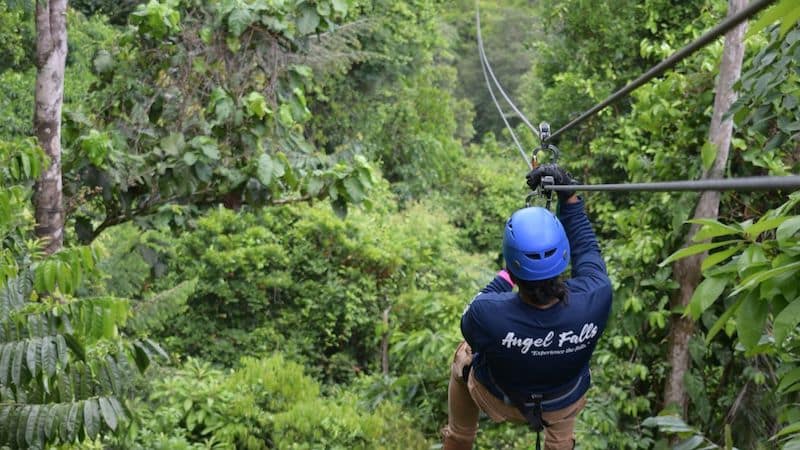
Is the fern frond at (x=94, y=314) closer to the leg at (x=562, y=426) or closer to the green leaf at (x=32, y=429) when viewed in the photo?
the green leaf at (x=32, y=429)

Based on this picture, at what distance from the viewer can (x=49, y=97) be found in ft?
16.2

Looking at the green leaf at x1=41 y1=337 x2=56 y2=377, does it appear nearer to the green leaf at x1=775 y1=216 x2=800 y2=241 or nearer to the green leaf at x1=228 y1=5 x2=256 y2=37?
A: the green leaf at x1=775 y1=216 x2=800 y2=241

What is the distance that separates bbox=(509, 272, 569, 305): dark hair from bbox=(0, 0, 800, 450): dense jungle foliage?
1.65 ft

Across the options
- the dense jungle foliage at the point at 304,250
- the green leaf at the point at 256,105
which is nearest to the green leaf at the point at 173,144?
the dense jungle foliage at the point at 304,250

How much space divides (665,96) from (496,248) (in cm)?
1048

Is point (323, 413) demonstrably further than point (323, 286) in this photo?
No

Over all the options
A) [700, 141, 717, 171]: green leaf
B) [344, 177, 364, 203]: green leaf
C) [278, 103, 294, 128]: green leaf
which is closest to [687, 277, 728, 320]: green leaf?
[700, 141, 717, 171]: green leaf

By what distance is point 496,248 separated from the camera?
15.6 m

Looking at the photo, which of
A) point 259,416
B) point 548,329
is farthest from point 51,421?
point 259,416

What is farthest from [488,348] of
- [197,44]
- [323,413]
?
[323,413]

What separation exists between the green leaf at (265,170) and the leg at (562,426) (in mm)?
2661

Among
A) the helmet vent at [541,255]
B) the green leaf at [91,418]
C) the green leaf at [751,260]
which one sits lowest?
the green leaf at [91,418]

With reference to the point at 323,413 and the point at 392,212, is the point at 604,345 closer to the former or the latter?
the point at 323,413

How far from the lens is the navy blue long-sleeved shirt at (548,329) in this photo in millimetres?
2816
